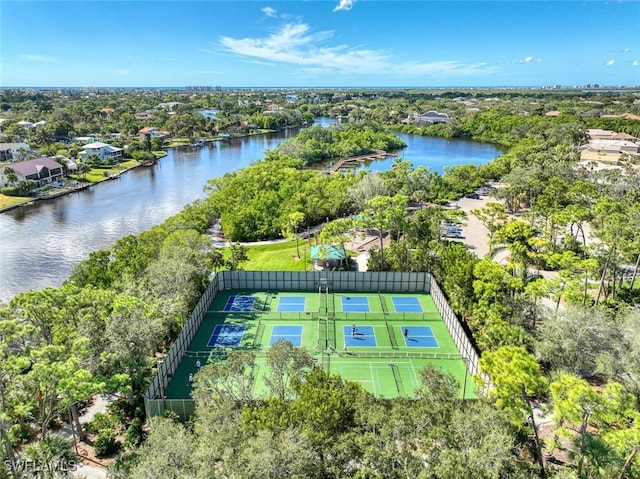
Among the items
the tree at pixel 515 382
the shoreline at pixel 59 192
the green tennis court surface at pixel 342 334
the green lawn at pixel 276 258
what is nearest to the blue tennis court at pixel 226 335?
the green tennis court surface at pixel 342 334

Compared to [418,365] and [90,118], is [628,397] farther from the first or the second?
[90,118]

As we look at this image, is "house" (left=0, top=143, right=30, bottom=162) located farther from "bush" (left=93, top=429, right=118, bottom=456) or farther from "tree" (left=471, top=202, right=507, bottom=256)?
"tree" (left=471, top=202, right=507, bottom=256)

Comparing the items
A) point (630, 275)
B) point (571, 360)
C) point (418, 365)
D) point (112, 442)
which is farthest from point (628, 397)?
point (630, 275)

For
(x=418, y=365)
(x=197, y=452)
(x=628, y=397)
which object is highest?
(x=628, y=397)

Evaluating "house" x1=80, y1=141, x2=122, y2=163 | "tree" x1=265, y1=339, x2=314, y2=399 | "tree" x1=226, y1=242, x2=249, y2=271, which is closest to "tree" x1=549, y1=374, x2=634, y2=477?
"tree" x1=265, y1=339, x2=314, y2=399

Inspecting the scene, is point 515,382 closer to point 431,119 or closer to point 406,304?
point 406,304

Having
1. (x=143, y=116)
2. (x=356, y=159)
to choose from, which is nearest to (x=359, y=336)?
(x=356, y=159)
